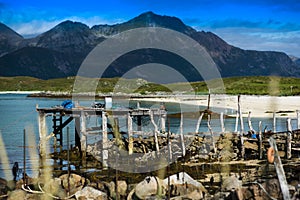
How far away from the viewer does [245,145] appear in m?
36.0

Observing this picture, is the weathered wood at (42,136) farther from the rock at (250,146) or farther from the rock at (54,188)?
the rock at (250,146)

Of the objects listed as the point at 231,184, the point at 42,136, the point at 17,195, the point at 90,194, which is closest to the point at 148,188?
the point at 90,194

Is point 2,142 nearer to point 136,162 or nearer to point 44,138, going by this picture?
point 44,138

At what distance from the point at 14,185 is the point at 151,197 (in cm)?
981

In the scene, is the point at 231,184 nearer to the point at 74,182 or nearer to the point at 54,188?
the point at 74,182

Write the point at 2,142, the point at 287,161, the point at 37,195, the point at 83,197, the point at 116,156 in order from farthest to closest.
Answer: the point at 2,142 → the point at 116,156 → the point at 287,161 → the point at 37,195 → the point at 83,197

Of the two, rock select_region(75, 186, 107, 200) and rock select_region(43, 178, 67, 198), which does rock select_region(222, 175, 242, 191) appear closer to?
rock select_region(75, 186, 107, 200)

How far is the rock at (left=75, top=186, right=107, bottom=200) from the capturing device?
904 inches

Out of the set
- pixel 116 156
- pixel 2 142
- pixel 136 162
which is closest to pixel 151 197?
pixel 136 162

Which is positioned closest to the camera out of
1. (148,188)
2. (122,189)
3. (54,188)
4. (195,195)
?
(195,195)

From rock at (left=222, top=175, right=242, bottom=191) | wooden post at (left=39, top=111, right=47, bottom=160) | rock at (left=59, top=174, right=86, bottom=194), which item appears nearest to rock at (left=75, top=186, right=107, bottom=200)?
rock at (left=59, top=174, right=86, bottom=194)

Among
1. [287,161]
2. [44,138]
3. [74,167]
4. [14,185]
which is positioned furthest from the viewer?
[44,138]

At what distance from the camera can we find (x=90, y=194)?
23078 millimetres

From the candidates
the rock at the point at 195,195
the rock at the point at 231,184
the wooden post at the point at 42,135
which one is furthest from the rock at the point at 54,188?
the wooden post at the point at 42,135
